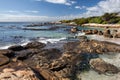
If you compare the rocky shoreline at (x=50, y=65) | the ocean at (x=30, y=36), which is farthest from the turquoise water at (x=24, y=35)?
the rocky shoreline at (x=50, y=65)

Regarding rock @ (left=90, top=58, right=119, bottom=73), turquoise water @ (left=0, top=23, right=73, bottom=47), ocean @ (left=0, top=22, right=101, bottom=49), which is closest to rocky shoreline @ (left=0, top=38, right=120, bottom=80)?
rock @ (left=90, top=58, right=119, bottom=73)

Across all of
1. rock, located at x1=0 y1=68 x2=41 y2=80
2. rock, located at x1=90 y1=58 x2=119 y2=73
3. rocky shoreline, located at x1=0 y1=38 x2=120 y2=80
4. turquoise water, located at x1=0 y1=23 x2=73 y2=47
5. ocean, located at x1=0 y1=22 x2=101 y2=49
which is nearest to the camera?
rock, located at x1=0 y1=68 x2=41 y2=80

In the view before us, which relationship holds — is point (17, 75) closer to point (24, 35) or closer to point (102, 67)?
point (102, 67)

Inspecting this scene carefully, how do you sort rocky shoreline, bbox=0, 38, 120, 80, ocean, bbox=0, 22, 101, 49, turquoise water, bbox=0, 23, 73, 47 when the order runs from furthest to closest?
turquoise water, bbox=0, 23, 73, 47 → ocean, bbox=0, 22, 101, 49 → rocky shoreline, bbox=0, 38, 120, 80

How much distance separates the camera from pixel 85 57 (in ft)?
67.4

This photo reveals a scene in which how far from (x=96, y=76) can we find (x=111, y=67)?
8.84 ft

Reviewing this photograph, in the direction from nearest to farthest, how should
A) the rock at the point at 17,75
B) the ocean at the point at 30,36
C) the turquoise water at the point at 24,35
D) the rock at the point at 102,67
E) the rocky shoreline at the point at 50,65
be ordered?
1. the rock at the point at 17,75
2. the rocky shoreline at the point at 50,65
3. the rock at the point at 102,67
4. the ocean at the point at 30,36
5. the turquoise water at the point at 24,35

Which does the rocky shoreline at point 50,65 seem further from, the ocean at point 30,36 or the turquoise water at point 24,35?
the turquoise water at point 24,35

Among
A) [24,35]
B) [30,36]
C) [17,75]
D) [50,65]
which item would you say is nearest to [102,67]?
[50,65]

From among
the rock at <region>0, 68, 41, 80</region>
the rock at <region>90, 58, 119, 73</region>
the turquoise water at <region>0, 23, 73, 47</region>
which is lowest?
the turquoise water at <region>0, 23, 73, 47</region>

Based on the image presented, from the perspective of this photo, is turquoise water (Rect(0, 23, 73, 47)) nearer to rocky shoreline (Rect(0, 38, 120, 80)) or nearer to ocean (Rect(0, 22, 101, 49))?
ocean (Rect(0, 22, 101, 49))

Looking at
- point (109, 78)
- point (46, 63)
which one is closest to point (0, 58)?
point (46, 63)

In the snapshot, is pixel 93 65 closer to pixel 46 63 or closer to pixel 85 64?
pixel 85 64

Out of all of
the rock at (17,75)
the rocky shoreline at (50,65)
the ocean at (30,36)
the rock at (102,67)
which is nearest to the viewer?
the rock at (17,75)
